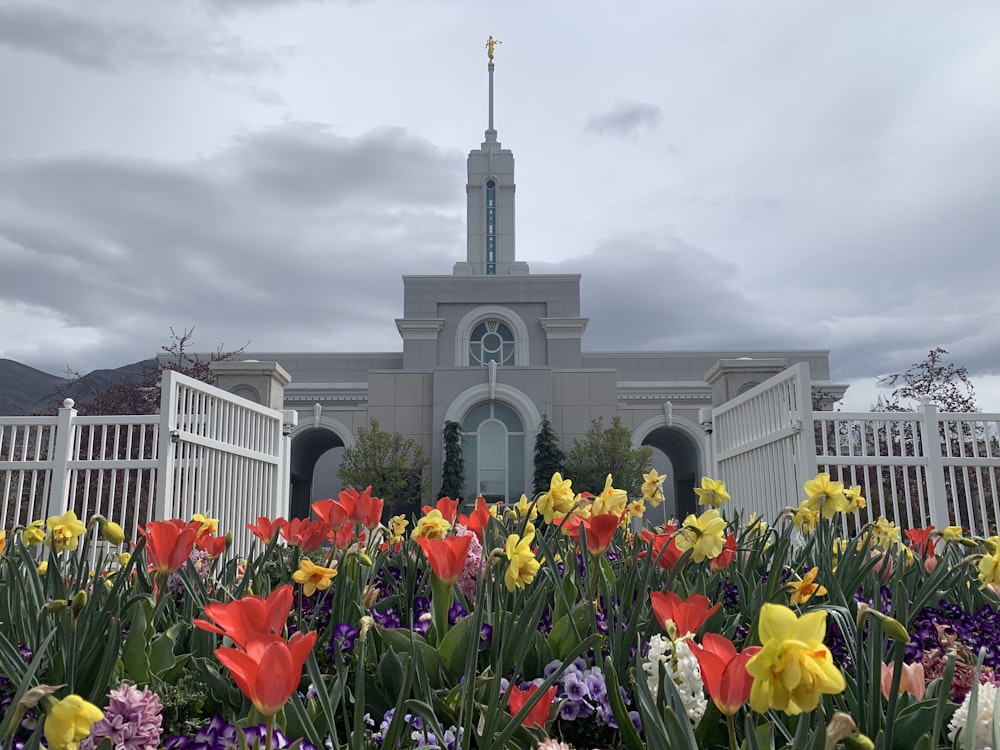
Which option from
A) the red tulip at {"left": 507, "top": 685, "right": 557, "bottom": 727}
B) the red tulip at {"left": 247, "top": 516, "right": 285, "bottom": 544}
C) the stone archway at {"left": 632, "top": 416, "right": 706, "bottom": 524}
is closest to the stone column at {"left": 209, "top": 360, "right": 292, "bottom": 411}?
the red tulip at {"left": 247, "top": 516, "right": 285, "bottom": 544}

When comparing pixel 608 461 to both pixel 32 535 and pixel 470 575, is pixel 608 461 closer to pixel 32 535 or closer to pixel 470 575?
pixel 32 535

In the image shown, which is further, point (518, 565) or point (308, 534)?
point (308, 534)

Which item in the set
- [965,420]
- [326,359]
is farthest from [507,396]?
[965,420]

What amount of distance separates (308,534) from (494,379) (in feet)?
50.3

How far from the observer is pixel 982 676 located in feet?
3.58

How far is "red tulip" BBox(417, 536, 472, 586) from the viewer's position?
116 cm

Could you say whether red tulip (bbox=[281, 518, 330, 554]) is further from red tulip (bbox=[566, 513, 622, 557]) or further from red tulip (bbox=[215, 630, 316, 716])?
red tulip (bbox=[215, 630, 316, 716])

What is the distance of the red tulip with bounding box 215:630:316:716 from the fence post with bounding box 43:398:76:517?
487 cm

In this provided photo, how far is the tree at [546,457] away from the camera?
16.0m

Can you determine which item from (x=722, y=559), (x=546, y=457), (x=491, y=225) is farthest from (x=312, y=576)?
(x=491, y=225)

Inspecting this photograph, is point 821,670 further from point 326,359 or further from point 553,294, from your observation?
point 326,359

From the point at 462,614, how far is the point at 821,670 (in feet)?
2.58

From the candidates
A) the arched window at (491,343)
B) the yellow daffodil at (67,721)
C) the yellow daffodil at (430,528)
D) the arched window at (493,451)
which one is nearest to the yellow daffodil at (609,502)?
the yellow daffodil at (430,528)

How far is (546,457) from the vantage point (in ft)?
52.6
